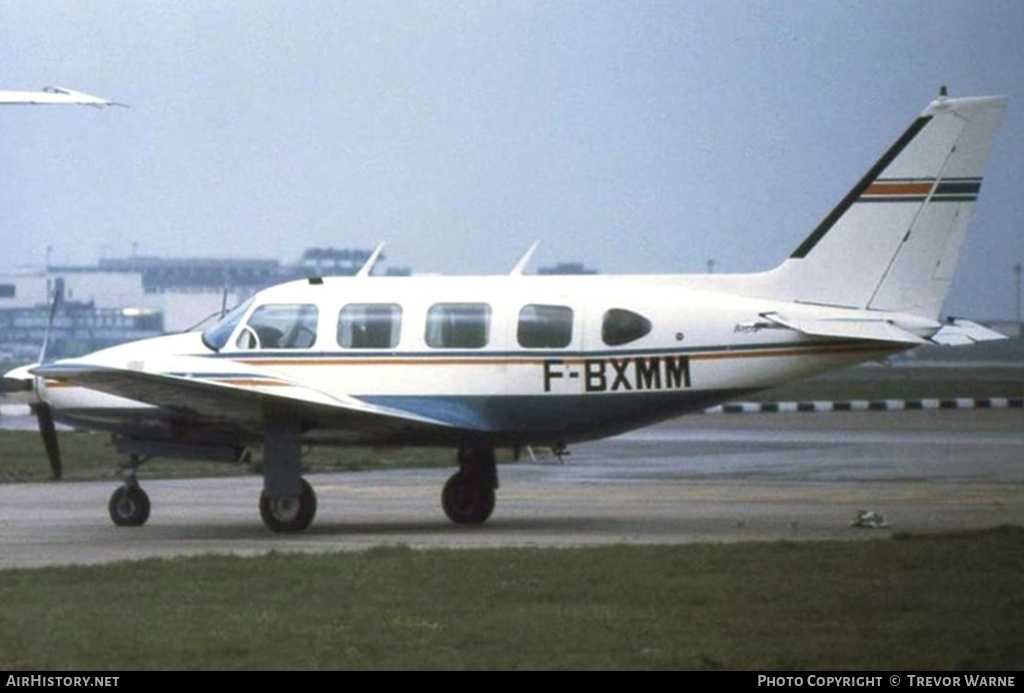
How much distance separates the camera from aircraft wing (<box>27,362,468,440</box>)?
908 inches

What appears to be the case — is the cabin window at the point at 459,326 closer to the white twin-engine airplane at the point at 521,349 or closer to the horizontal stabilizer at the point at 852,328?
the white twin-engine airplane at the point at 521,349

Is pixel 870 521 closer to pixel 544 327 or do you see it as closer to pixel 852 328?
pixel 852 328

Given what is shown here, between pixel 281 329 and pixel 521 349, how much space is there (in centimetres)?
288

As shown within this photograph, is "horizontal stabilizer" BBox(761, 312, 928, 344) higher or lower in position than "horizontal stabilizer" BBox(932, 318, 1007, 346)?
higher

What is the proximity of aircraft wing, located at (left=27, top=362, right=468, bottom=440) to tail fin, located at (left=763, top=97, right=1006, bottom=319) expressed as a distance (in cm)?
484

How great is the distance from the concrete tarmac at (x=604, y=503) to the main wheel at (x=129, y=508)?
0.19 metres

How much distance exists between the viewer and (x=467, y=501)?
25.1 m

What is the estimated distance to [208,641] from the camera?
14445 mm

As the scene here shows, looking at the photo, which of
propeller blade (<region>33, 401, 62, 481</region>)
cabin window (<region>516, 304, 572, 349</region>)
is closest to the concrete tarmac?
propeller blade (<region>33, 401, 62, 481</region>)

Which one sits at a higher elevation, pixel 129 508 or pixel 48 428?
pixel 48 428

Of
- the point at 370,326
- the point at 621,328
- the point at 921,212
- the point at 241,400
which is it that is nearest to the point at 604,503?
the point at 621,328

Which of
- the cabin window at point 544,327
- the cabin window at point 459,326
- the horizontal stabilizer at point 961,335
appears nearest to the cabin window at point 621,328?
the cabin window at point 544,327

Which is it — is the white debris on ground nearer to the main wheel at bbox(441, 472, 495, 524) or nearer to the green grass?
the green grass

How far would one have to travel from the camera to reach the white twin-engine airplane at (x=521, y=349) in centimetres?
2352
